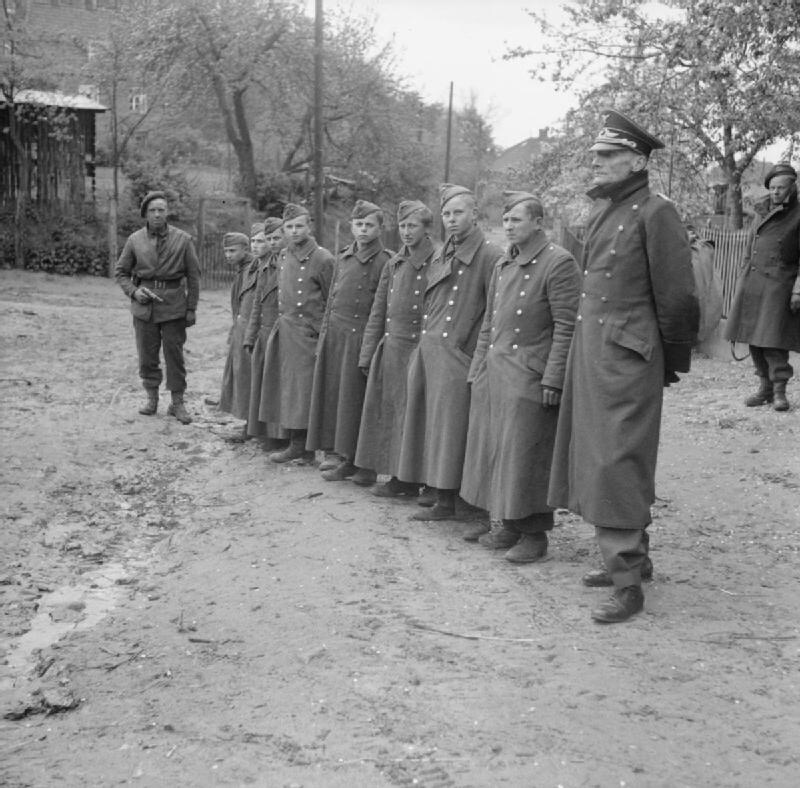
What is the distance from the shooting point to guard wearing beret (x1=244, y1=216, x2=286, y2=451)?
33.0 feet

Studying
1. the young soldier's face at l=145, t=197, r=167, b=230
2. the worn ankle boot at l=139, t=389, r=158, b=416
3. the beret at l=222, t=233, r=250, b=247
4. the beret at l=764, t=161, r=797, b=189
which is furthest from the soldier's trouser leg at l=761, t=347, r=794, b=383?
the worn ankle boot at l=139, t=389, r=158, b=416

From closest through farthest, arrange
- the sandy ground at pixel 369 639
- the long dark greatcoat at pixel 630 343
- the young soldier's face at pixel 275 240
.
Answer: the sandy ground at pixel 369 639, the long dark greatcoat at pixel 630 343, the young soldier's face at pixel 275 240

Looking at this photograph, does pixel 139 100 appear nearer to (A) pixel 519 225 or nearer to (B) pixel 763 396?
(B) pixel 763 396

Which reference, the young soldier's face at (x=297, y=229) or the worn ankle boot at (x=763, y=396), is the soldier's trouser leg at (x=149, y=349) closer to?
the young soldier's face at (x=297, y=229)

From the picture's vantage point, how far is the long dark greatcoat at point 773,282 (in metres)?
10.4

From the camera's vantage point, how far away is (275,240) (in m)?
10.2

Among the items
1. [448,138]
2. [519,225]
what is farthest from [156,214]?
[448,138]

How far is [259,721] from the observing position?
4.63 metres

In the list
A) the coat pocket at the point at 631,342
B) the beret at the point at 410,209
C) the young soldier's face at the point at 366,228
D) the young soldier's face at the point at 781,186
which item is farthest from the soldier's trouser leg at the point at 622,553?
the young soldier's face at the point at 781,186

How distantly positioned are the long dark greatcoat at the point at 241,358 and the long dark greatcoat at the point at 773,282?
448 cm

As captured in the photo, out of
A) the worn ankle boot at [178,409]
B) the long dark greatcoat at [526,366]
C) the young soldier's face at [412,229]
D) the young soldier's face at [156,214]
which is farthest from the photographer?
the worn ankle boot at [178,409]

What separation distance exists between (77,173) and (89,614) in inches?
1013

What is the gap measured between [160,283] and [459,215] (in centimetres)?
506

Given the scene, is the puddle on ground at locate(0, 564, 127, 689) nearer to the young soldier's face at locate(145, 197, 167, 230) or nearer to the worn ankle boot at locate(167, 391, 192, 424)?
the worn ankle boot at locate(167, 391, 192, 424)
